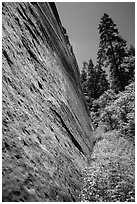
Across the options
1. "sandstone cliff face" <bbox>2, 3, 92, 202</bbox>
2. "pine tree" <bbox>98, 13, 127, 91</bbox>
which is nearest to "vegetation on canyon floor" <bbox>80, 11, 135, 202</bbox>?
"sandstone cliff face" <bbox>2, 3, 92, 202</bbox>

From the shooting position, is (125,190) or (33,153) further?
(125,190)

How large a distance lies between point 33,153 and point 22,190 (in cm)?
83

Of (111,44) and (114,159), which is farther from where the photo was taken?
(111,44)

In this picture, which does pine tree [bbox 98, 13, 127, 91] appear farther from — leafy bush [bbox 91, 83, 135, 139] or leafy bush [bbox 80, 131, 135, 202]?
leafy bush [bbox 80, 131, 135, 202]

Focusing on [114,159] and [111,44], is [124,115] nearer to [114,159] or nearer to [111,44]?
[114,159]

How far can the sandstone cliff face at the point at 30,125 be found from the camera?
331cm

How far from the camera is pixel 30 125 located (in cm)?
423

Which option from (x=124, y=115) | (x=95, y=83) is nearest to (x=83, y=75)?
(x=95, y=83)

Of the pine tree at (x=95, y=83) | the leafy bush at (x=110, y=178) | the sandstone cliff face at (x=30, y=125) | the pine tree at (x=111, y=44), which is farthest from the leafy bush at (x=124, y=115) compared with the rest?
the pine tree at (x=95, y=83)

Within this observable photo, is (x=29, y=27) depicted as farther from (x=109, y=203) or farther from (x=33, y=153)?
(x=109, y=203)

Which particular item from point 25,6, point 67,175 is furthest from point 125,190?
point 25,6

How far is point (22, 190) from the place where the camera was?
3133mm

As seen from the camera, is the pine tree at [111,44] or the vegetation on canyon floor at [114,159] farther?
the pine tree at [111,44]

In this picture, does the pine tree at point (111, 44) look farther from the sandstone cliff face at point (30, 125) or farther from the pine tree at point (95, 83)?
the sandstone cliff face at point (30, 125)
